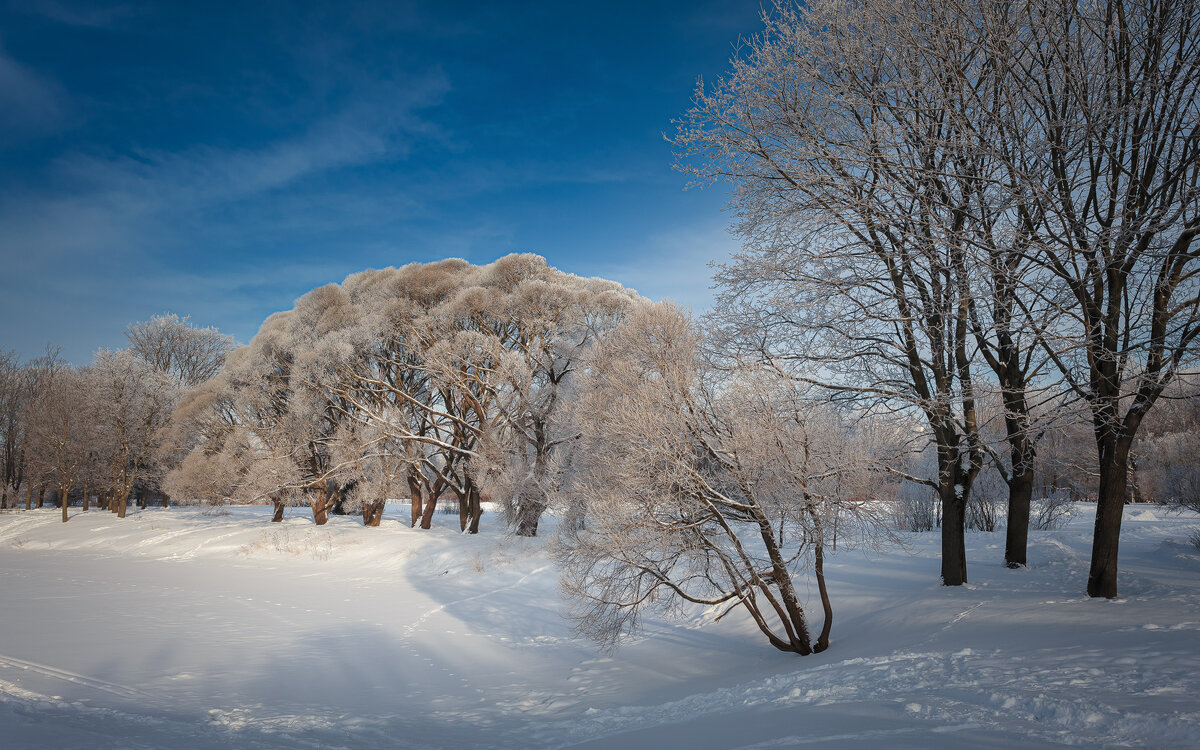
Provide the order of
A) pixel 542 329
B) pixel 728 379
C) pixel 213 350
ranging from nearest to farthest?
pixel 728 379
pixel 542 329
pixel 213 350

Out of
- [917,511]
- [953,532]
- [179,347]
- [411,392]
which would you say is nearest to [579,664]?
[953,532]

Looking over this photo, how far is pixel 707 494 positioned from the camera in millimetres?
8508

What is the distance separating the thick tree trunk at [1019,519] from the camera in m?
10.3

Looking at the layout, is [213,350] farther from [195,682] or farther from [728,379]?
[728,379]

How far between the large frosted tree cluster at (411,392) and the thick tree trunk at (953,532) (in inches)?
450

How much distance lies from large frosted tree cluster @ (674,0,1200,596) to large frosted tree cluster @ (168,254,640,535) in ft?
38.2

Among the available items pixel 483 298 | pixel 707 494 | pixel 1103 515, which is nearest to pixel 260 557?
pixel 483 298

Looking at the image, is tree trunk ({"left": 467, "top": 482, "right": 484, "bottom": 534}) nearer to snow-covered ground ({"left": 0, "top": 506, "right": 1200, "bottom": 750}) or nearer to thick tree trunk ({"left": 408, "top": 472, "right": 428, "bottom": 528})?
thick tree trunk ({"left": 408, "top": 472, "right": 428, "bottom": 528})

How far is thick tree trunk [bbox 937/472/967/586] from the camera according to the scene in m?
9.53

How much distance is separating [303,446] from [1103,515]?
24872mm

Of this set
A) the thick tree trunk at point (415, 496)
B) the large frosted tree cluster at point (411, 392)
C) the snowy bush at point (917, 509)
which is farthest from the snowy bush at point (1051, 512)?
the thick tree trunk at point (415, 496)

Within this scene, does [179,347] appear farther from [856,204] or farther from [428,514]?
[856,204]

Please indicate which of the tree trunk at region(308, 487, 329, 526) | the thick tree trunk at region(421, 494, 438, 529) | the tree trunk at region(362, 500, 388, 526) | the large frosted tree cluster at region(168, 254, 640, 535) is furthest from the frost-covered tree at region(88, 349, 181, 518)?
the thick tree trunk at region(421, 494, 438, 529)

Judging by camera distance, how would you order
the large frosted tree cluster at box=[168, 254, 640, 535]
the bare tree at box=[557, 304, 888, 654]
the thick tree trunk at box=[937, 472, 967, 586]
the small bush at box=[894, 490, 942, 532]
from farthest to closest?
the small bush at box=[894, 490, 942, 532] → the large frosted tree cluster at box=[168, 254, 640, 535] → the thick tree trunk at box=[937, 472, 967, 586] → the bare tree at box=[557, 304, 888, 654]
